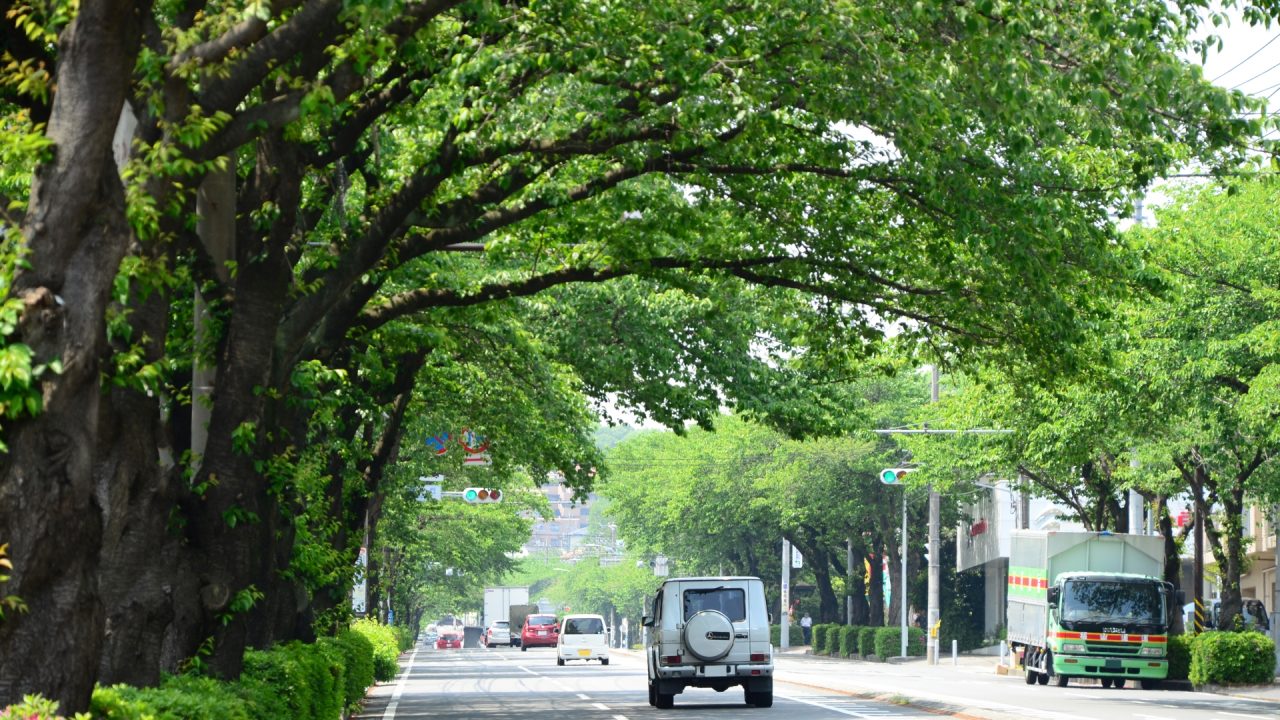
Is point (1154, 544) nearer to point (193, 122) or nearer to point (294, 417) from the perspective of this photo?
point (294, 417)

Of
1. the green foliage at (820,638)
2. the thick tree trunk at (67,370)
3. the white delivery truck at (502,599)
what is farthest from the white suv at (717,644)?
the white delivery truck at (502,599)

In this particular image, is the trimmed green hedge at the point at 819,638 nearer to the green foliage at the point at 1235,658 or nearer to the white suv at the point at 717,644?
the green foliage at the point at 1235,658

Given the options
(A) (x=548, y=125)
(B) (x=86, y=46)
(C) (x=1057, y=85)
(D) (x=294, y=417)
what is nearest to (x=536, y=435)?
(D) (x=294, y=417)

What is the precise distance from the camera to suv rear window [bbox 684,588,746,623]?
29.3 m

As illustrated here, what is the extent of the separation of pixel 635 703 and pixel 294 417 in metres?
16.0

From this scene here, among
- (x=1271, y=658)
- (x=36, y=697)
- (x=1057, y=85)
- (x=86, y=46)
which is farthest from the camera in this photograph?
(x=1271, y=658)

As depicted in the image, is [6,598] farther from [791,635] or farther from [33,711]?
[791,635]

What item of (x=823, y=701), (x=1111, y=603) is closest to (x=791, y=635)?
(x=1111, y=603)

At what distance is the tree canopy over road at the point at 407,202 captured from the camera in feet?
27.9

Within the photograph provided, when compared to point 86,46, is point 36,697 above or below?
below

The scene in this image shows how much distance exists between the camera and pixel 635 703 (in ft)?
103

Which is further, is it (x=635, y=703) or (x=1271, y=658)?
(x=1271, y=658)

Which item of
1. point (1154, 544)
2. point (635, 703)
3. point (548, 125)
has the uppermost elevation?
point (548, 125)

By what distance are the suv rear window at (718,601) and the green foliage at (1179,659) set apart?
14.8 m
